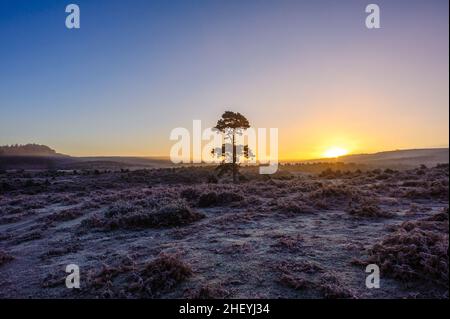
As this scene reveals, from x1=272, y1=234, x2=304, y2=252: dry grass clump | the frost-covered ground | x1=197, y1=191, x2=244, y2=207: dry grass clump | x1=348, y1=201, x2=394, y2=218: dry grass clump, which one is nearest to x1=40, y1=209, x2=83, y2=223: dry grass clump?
the frost-covered ground

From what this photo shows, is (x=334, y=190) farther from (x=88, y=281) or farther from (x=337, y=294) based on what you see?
(x=88, y=281)

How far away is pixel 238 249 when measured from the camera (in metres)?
10.5

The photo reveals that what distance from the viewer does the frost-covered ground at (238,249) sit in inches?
310

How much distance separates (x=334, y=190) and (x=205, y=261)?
12.6 metres

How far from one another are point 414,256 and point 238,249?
474 cm

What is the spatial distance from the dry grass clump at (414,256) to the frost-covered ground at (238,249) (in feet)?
0.09

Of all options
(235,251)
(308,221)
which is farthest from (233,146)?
(235,251)

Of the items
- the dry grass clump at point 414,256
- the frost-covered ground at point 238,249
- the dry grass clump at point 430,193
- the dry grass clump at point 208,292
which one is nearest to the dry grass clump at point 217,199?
the frost-covered ground at point 238,249

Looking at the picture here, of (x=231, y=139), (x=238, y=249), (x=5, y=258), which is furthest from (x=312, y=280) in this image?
(x=231, y=139)

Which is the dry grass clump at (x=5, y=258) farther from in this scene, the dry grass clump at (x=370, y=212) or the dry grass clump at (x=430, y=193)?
the dry grass clump at (x=430, y=193)

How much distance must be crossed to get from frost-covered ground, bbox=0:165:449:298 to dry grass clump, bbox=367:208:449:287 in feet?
0.09

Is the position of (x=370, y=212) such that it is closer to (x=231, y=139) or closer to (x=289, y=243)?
(x=289, y=243)

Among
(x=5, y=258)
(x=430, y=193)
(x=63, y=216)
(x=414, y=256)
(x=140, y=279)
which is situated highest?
(x=430, y=193)

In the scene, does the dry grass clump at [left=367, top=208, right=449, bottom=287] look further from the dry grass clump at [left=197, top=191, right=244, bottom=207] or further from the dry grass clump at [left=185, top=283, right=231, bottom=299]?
the dry grass clump at [left=197, top=191, right=244, bottom=207]
